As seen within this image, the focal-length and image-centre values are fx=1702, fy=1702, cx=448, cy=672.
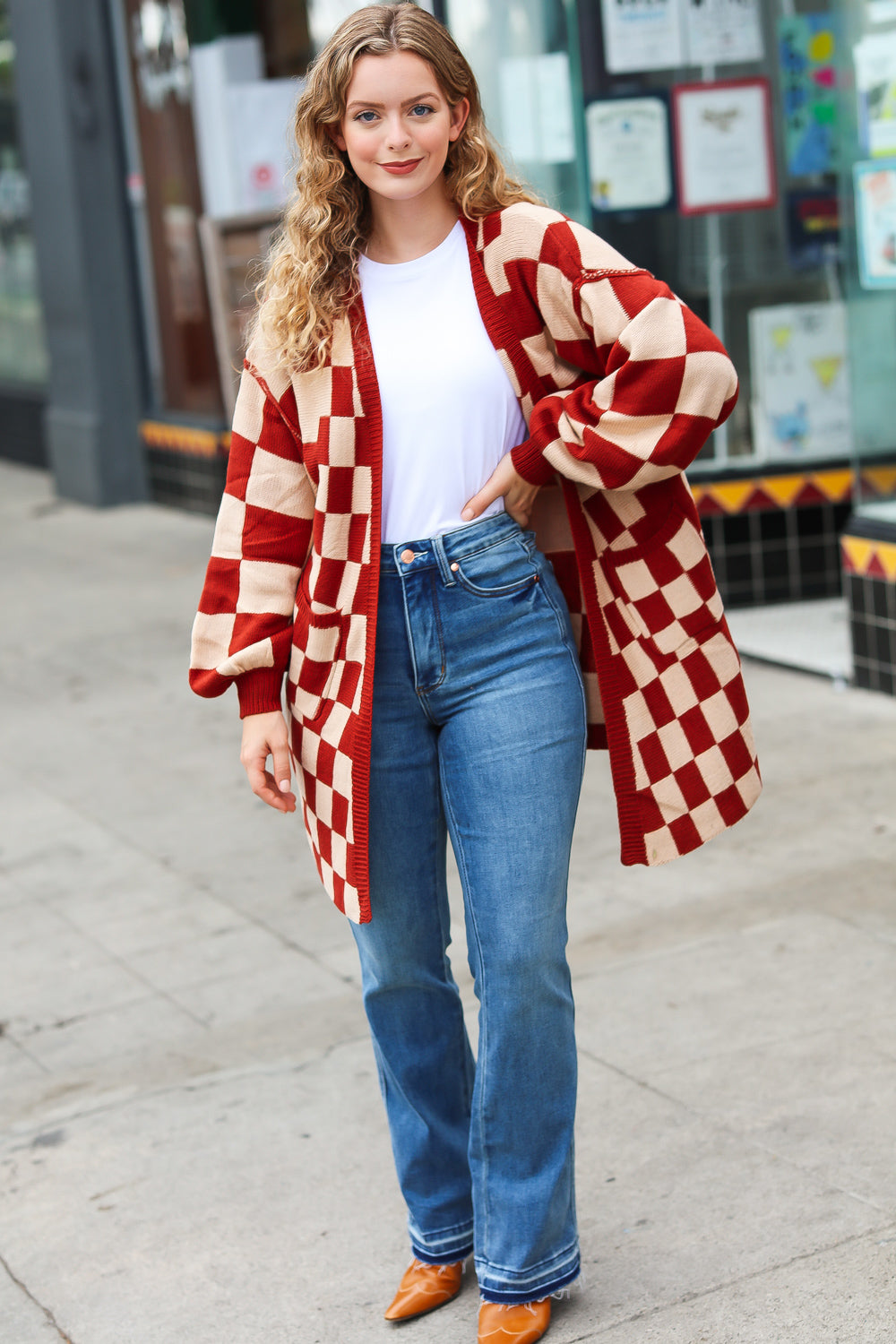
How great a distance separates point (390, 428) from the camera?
2.45 metres

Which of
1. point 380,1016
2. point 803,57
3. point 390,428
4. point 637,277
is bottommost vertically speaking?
point 380,1016

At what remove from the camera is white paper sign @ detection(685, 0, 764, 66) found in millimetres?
6766

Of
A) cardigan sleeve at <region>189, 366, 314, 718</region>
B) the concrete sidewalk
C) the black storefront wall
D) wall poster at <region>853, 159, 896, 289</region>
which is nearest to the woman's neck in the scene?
cardigan sleeve at <region>189, 366, 314, 718</region>

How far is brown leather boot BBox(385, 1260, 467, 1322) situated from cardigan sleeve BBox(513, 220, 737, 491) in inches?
51.3

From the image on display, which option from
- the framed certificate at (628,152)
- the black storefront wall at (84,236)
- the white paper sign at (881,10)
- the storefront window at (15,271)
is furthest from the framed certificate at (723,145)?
the storefront window at (15,271)

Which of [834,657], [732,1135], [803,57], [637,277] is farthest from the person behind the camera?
[803,57]

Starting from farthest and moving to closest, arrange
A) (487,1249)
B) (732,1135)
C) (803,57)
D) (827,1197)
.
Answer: (803,57), (732,1135), (827,1197), (487,1249)

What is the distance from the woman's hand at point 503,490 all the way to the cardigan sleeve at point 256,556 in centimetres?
28

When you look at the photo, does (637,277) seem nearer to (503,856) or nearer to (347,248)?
(347,248)

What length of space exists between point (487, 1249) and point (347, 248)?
4.96 ft

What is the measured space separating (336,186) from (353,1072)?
1928 mm

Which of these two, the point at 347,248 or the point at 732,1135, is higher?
the point at 347,248

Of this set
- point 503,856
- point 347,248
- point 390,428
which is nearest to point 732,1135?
point 503,856

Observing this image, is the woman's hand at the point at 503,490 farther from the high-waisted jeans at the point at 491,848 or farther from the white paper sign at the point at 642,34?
the white paper sign at the point at 642,34
